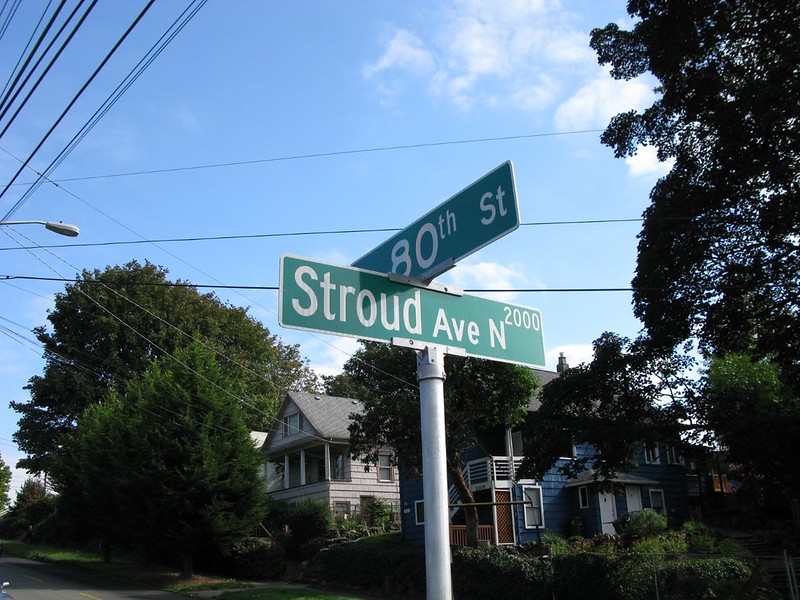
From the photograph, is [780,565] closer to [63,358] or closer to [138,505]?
[138,505]

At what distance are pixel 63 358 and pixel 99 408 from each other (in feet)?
28.8

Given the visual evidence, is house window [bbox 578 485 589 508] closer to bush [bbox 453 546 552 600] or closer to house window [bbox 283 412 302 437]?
bush [bbox 453 546 552 600]

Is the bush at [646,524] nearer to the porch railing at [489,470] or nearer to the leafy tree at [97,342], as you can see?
the porch railing at [489,470]

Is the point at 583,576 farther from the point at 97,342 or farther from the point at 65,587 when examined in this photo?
the point at 97,342

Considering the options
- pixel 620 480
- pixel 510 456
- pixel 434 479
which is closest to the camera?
pixel 434 479

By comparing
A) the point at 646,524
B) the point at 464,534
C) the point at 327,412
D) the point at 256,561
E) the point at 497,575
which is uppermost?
the point at 327,412

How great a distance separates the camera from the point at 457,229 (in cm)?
407

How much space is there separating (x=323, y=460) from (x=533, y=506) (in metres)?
14.2

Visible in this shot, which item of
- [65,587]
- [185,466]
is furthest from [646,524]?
[65,587]

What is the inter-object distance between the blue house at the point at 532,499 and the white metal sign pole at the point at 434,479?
22310mm

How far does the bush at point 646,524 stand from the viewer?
74.2 ft

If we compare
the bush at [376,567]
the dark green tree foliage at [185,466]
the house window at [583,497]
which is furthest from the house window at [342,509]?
the house window at [583,497]

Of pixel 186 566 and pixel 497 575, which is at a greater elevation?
pixel 497 575

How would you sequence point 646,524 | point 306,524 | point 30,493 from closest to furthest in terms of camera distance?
point 646,524
point 306,524
point 30,493
